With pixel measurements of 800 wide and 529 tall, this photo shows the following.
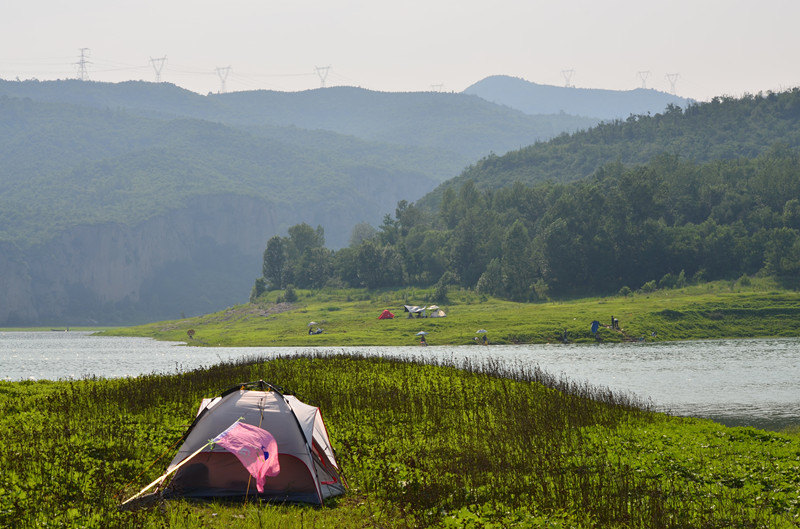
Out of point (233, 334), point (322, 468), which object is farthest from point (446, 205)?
point (322, 468)

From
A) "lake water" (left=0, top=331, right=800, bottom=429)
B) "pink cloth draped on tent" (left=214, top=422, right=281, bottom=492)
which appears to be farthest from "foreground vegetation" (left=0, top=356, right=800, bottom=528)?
"lake water" (left=0, top=331, right=800, bottom=429)

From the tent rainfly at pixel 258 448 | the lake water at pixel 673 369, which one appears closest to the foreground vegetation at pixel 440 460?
the tent rainfly at pixel 258 448

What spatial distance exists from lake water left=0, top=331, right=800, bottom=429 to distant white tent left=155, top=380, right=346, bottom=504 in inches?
676

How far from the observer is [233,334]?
12556cm

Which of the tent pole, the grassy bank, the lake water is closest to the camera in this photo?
the tent pole

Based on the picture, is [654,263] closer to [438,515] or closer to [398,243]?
[398,243]

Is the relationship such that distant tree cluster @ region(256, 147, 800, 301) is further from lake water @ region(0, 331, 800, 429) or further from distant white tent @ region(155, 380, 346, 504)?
distant white tent @ region(155, 380, 346, 504)

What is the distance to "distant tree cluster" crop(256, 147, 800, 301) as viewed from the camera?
12812 cm

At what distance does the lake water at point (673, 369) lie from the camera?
3840 cm

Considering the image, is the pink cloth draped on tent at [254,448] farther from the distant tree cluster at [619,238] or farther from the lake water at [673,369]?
the distant tree cluster at [619,238]

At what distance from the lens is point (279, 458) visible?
1886 centimetres

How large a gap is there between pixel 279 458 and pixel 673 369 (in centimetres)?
4572

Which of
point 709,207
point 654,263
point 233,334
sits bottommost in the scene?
point 233,334

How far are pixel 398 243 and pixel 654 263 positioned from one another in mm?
63167
